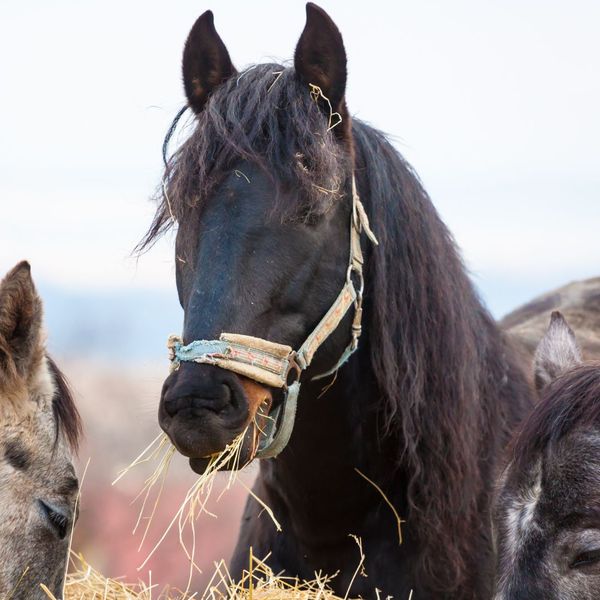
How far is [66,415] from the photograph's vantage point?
3.36 meters

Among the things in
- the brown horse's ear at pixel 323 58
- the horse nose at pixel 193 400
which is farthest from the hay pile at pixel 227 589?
the brown horse's ear at pixel 323 58

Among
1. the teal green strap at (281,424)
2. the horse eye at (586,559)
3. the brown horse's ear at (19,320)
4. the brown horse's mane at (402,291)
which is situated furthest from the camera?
the brown horse's mane at (402,291)

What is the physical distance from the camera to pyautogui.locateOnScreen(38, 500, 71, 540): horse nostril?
315 centimetres

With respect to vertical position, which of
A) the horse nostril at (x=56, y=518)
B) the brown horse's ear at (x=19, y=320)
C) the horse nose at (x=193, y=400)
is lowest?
the horse nostril at (x=56, y=518)

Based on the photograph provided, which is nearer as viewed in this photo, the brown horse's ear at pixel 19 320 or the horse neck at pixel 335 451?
the brown horse's ear at pixel 19 320

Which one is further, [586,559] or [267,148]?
[267,148]

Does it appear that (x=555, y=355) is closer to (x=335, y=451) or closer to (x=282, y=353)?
(x=335, y=451)

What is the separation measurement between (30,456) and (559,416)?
1656 millimetres

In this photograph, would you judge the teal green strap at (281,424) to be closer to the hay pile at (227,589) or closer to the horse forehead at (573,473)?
the hay pile at (227,589)

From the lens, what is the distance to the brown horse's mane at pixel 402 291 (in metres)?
3.60

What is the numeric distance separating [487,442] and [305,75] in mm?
1651

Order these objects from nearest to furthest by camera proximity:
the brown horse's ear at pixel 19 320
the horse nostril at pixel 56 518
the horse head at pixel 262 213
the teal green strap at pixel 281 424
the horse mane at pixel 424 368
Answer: the brown horse's ear at pixel 19 320 → the horse nostril at pixel 56 518 → the horse head at pixel 262 213 → the teal green strap at pixel 281 424 → the horse mane at pixel 424 368

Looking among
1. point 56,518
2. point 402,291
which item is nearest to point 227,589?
point 56,518

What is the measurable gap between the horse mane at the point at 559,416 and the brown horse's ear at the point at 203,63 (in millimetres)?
1749
